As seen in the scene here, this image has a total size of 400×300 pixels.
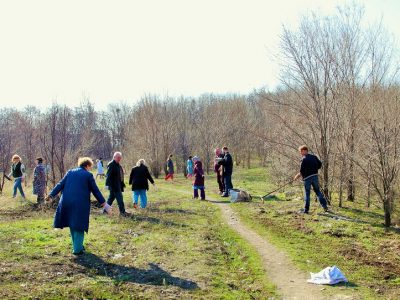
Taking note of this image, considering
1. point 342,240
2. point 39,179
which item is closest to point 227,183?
point 39,179

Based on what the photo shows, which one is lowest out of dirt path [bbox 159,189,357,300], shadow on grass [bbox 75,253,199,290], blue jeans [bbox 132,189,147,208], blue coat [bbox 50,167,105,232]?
dirt path [bbox 159,189,357,300]

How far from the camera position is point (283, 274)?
7.62 m

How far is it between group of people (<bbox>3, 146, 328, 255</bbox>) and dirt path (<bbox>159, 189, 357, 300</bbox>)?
3.35m

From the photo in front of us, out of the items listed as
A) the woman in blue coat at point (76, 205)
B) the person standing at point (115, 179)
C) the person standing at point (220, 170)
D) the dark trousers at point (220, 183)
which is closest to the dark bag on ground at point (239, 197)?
the person standing at point (220, 170)

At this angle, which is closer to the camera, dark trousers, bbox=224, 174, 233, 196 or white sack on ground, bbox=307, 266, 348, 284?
white sack on ground, bbox=307, 266, 348, 284

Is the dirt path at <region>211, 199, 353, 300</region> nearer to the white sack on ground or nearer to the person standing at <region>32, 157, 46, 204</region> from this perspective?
the white sack on ground

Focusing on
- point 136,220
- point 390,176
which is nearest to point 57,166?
point 136,220

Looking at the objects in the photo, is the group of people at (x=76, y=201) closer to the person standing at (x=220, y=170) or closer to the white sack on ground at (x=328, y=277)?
the white sack on ground at (x=328, y=277)

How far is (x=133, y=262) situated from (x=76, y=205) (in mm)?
1612

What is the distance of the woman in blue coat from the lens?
7.87 m

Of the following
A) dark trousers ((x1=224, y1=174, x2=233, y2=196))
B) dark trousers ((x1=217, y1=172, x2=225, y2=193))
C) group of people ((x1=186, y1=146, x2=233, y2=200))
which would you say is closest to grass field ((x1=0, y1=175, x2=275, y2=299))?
group of people ((x1=186, y1=146, x2=233, y2=200))

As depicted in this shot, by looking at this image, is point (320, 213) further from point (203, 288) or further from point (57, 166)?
point (57, 166)

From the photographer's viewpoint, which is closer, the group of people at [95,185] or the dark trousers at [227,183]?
the group of people at [95,185]

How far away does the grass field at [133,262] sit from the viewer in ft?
21.0
